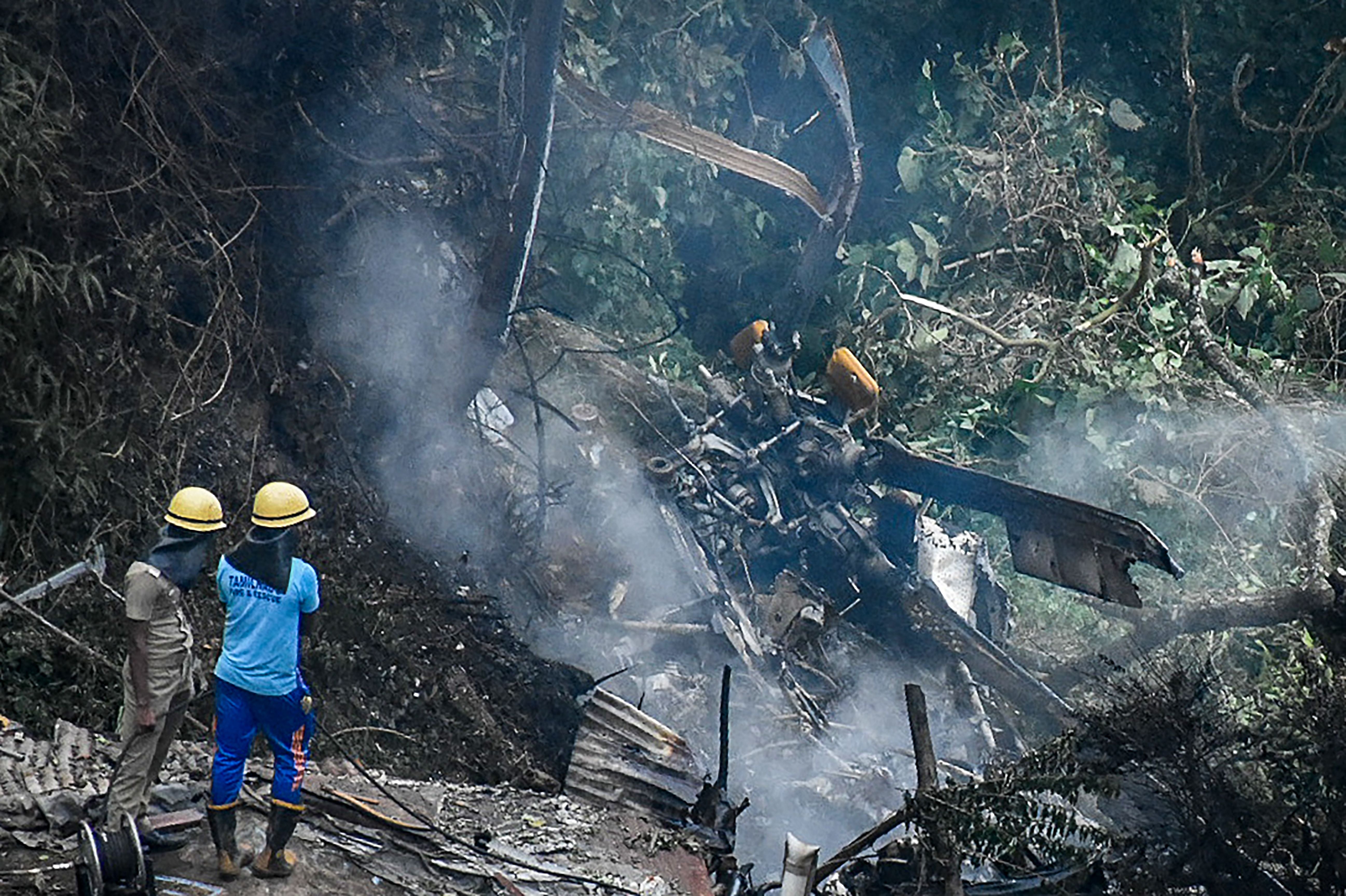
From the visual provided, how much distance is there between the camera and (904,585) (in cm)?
1032

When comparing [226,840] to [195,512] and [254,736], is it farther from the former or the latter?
[195,512]

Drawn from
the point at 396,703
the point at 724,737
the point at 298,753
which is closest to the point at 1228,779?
the point at 724,737

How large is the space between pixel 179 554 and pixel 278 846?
4.00 feet

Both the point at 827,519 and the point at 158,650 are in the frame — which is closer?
the point at 158,650

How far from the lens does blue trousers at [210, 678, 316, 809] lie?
4.65 m

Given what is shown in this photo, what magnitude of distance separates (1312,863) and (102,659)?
5568 mm

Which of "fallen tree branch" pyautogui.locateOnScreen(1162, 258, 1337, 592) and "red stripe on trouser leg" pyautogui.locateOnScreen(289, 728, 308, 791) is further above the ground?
"fallen tree branch" pyautogui.locateOnScreen(1162, 258, 1337, 592)

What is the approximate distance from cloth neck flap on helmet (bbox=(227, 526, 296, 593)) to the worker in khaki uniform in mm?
141

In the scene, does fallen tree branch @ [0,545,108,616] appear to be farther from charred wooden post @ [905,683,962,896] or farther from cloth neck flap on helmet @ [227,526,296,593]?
charred wooden post @ [905,683,962,896]

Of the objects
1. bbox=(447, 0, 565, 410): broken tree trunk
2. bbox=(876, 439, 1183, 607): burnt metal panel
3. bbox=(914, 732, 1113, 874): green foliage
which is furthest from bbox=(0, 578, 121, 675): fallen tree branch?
bbox=(876, 439, 1183, 607): burnt metal panel

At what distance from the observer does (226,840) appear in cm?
473

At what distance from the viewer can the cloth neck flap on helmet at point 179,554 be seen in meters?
4.54

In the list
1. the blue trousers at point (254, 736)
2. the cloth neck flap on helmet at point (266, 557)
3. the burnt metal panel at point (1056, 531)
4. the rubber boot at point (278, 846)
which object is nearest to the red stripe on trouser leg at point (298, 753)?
the blue trousers at point (254, 736)

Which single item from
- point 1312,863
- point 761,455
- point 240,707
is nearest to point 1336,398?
point 761,455
